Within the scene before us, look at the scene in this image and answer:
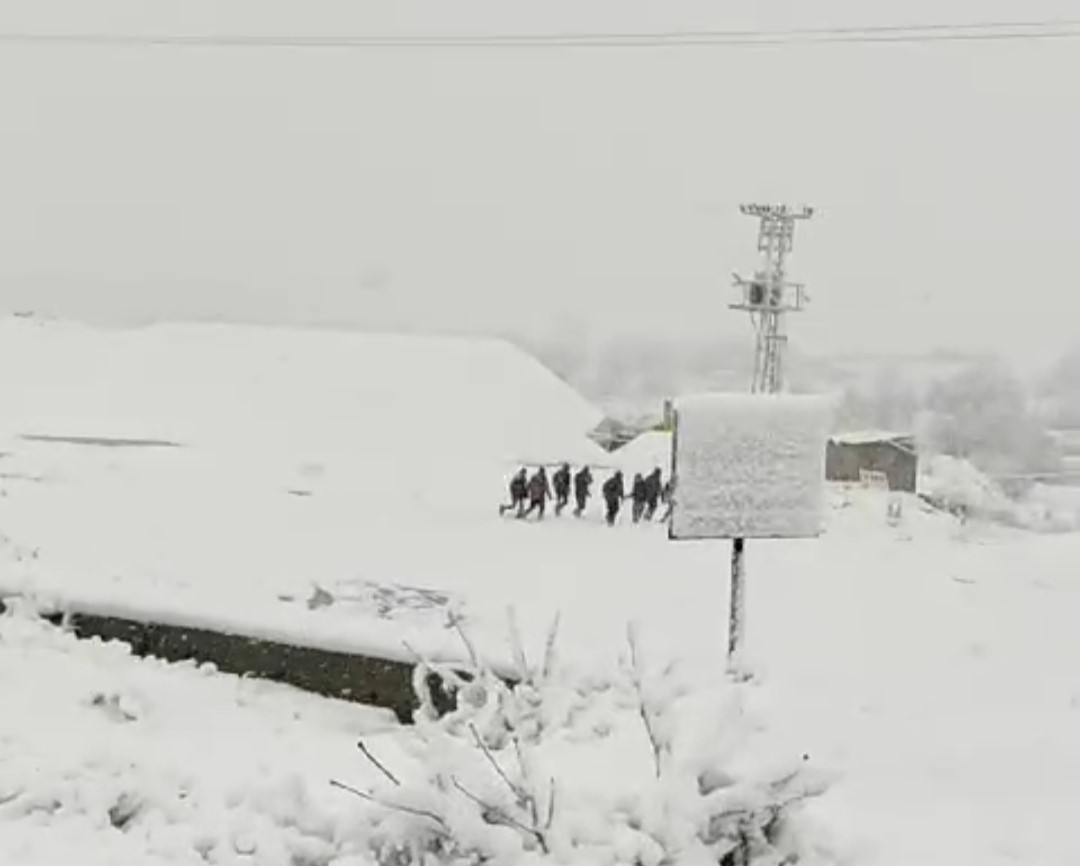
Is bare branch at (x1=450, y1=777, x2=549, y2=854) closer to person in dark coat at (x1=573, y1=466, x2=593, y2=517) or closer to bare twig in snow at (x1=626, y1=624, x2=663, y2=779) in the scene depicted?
bare twig in snow at (x1=626, y1=624, x2=663, y2=779)

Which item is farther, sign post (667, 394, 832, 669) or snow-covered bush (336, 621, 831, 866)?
sign post (667, 394, 832, 669)

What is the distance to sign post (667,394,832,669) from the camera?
40.6ft

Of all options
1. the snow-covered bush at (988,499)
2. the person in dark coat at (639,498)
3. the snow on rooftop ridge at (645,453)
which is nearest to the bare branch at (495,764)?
the person in dark coat at (639,498)

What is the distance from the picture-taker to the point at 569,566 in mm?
22875

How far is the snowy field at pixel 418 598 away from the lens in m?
8.13

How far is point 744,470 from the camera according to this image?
488 inches

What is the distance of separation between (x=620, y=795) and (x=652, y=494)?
82.7ft

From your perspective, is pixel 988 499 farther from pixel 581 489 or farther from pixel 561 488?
pixel 561 488

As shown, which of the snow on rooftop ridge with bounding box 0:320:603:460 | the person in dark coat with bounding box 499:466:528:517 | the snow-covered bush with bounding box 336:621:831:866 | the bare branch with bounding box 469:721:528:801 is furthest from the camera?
the snow on rooftop ridge with bounding box 0:320:603:460

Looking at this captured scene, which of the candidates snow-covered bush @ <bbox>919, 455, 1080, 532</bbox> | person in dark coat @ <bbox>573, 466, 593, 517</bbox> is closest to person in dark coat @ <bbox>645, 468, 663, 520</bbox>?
person in dark coat @ <bbox>573, 466, 593, 517</bbox>

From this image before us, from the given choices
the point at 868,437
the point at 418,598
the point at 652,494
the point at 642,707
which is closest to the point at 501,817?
the point at 642,707

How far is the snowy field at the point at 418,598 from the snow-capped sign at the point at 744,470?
1.05m

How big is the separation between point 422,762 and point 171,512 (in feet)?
81.9

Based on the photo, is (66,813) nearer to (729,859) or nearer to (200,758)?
(200,758)
